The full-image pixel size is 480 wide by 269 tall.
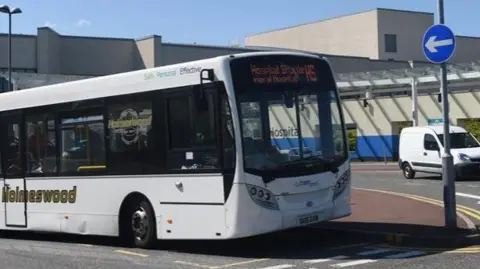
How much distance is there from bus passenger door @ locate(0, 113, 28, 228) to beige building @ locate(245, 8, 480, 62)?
203 feet

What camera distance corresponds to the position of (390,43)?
2899 inches

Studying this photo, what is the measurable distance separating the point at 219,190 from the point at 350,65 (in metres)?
62.5

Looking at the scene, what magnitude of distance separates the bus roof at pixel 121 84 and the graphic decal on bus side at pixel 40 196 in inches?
64.7

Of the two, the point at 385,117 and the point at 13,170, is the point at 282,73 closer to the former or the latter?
the point at 13,170

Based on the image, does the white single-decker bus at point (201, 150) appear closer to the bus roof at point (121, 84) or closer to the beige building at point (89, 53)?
the bus roof at point (121, 84)

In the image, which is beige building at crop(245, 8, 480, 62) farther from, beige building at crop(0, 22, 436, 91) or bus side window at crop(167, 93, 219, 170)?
bus side window at crop(167, 93, 219, 170)

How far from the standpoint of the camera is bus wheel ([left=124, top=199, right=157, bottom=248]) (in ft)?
36.2

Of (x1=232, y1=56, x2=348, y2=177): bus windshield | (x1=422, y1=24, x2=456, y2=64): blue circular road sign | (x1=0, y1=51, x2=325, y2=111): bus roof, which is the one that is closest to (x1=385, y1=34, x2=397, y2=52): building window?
(x1=0, y1=51, x2=325, y2=111): bus roof

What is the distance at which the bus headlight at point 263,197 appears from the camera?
9.78 metres

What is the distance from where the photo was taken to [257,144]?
32.7 ft

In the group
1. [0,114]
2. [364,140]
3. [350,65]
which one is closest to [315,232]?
[0,114]

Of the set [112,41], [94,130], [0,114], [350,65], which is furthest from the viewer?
[350,65]

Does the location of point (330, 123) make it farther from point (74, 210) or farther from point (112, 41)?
point (112, 41)

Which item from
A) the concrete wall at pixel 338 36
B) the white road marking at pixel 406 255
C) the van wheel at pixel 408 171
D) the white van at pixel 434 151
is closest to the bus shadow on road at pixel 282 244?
the white road marking at pixel 406 255
